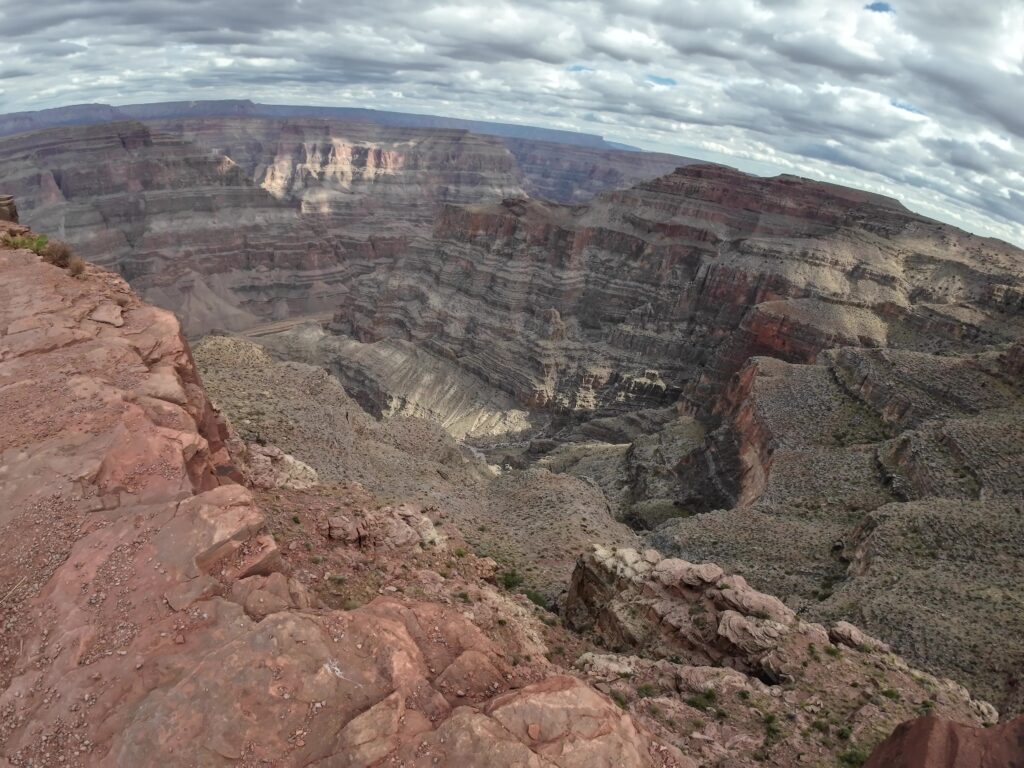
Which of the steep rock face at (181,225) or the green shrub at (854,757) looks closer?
the green shrub at (854,757)

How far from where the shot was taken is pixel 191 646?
9914 millimetres

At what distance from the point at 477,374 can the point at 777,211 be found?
2325 inches

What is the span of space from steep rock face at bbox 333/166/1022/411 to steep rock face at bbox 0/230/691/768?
61.3 metres

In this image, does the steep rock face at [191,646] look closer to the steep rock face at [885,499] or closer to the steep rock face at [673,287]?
the steep rock face at [885,499]

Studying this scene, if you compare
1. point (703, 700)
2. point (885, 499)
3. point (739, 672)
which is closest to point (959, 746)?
point (703, 700)

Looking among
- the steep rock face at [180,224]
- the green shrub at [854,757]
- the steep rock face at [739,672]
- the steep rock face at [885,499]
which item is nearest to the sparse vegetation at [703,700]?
the steep rock face at [739,672]

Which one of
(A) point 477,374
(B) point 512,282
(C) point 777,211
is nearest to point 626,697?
(A) point 477,374

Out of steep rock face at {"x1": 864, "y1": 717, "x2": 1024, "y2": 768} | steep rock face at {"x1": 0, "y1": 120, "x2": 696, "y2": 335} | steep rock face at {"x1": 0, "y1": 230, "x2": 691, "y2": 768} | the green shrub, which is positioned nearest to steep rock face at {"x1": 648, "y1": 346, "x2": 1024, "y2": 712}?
the green shrub

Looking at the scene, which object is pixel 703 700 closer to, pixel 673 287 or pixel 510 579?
pixel 510 579

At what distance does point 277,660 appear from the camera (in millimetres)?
9719

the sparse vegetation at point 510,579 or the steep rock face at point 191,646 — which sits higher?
the steep rock face at point 191,646

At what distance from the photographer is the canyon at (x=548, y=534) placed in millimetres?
9766

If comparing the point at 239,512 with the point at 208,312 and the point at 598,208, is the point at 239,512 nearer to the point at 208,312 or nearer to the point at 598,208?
the point at 598,208

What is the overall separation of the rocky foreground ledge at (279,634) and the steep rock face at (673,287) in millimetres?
52156
